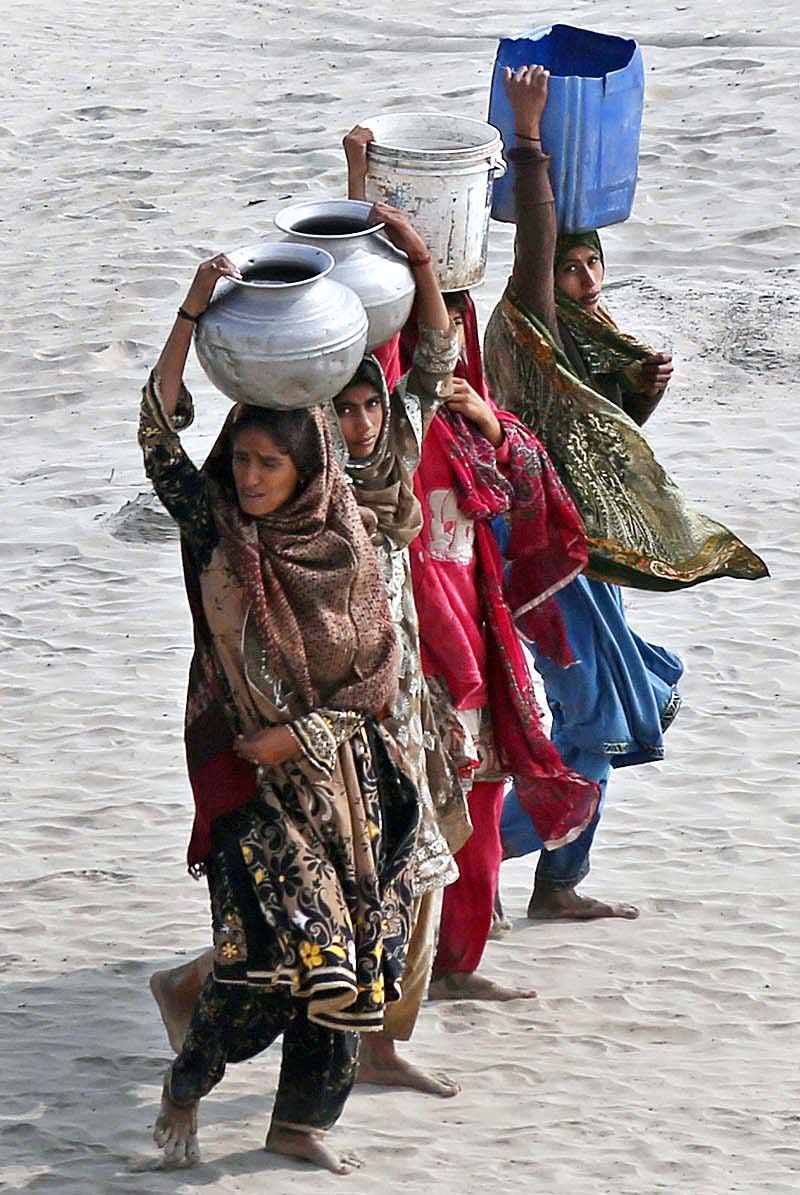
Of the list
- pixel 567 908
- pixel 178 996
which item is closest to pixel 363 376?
pixel 178 996

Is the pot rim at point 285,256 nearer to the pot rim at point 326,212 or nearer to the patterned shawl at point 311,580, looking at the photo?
the pot rim at point 326,212

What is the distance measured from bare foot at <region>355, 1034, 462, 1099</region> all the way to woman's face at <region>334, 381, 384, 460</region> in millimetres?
1387

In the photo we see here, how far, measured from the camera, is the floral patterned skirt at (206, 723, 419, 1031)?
3.89 m

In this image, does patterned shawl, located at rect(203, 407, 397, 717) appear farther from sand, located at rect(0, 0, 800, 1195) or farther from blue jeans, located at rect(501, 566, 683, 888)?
blue jeans, located at rect(501, 566, 683, 888)

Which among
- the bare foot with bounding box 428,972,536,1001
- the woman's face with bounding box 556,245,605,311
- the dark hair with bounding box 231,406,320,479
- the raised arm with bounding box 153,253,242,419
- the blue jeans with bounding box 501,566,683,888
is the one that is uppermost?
the raised arm with bounding box 153,253,242,419

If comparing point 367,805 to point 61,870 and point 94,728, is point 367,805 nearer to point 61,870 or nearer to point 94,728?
point 61,870

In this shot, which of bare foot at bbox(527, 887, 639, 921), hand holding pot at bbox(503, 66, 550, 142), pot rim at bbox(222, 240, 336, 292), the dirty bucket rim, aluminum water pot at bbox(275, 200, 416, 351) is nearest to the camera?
pot rim at bbox(222, 240, 336, 292)

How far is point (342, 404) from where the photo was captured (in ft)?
13.6

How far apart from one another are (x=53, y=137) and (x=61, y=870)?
9102 mm

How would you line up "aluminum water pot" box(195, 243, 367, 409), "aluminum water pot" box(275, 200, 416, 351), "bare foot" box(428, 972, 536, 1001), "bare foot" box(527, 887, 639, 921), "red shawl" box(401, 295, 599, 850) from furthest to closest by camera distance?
"bare foot" box(527, 887, 639, 921) → "bare foot" box(428, 972, 536, 1001) → "red shawl" box(401, 295, 599, 850) → "aluminum water pot" box(275, 200, 416, 351) → "aluminum water pot" box(195, 243, 367, 409)

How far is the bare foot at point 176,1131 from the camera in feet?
13.7

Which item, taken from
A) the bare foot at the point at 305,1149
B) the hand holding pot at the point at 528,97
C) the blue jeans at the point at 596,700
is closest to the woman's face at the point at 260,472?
the bare foot at the point at 305,1149

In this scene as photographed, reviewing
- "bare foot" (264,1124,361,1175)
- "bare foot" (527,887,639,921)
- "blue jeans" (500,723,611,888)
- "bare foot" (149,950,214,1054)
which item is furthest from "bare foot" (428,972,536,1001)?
"bare foot" (264,1124,361,1175)

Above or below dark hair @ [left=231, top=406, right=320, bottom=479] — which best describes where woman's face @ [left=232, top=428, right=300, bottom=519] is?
below
